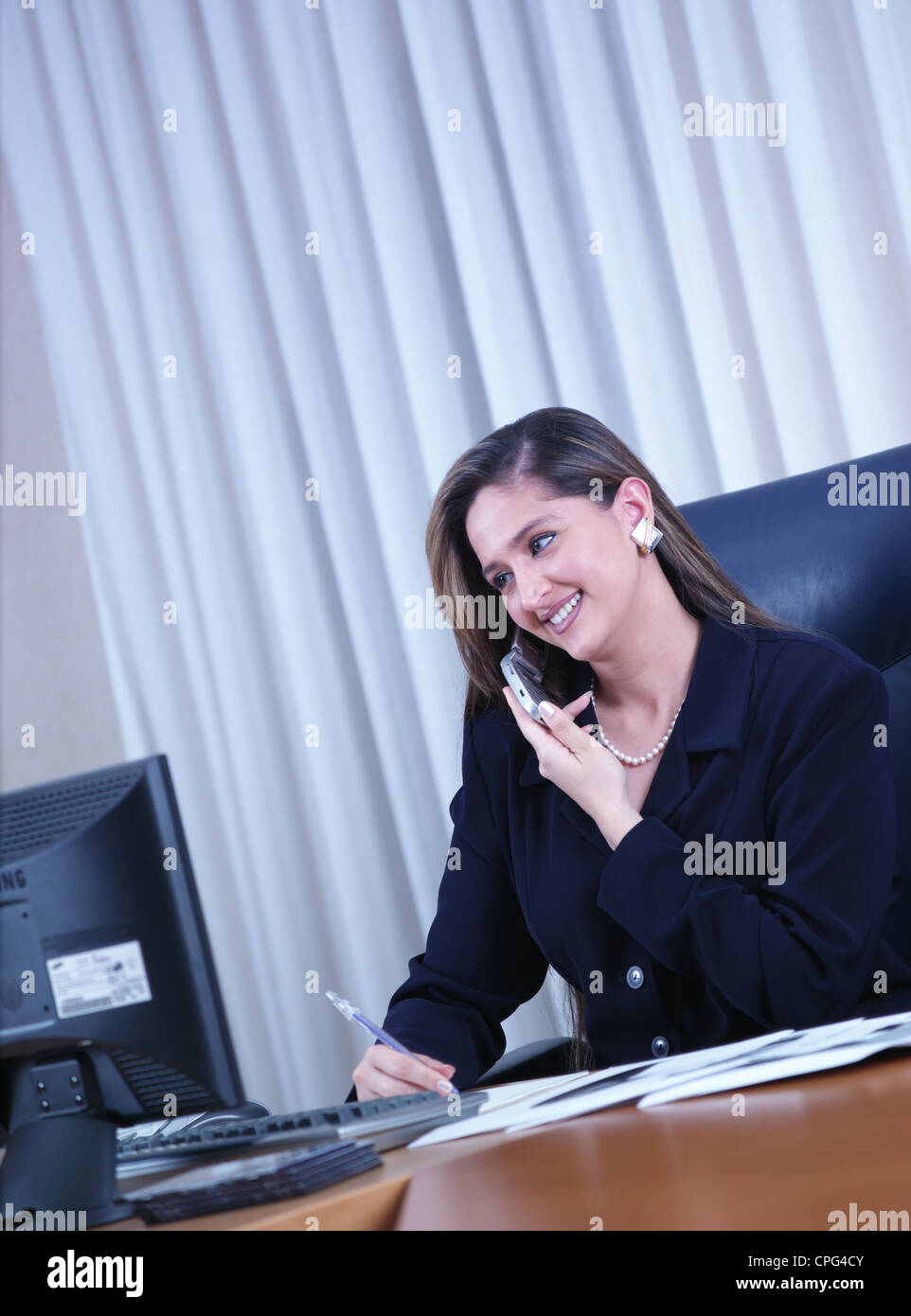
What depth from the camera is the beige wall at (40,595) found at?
3000mm

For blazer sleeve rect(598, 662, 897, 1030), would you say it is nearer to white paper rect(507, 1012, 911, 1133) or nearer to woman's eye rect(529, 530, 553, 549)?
white paper rect(507, 1012, 911, 1133)

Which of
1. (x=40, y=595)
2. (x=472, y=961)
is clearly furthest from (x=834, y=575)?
(x=40, y=595)

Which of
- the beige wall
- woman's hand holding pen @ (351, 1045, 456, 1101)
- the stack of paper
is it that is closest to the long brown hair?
woman's hand holding pen @ (351, 1045, 456, 1101)

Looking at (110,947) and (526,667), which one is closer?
(110,947)

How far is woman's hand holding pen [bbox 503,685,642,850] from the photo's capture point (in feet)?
4.52

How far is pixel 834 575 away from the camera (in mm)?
1548

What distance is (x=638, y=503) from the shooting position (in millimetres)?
1583

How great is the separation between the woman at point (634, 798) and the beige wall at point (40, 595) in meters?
1.53

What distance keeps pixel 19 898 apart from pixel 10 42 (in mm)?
2534

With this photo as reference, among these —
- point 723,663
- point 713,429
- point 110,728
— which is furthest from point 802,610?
point 110,728

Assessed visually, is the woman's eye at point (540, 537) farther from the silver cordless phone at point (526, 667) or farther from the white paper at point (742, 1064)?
the white paper at point (742, 1064)

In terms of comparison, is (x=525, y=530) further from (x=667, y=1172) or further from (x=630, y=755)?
(x=667, y=1172)

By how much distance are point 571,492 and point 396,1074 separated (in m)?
0.75

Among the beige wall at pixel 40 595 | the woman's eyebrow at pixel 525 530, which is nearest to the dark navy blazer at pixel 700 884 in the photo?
the woman's eyebrow at pixel 525 530
